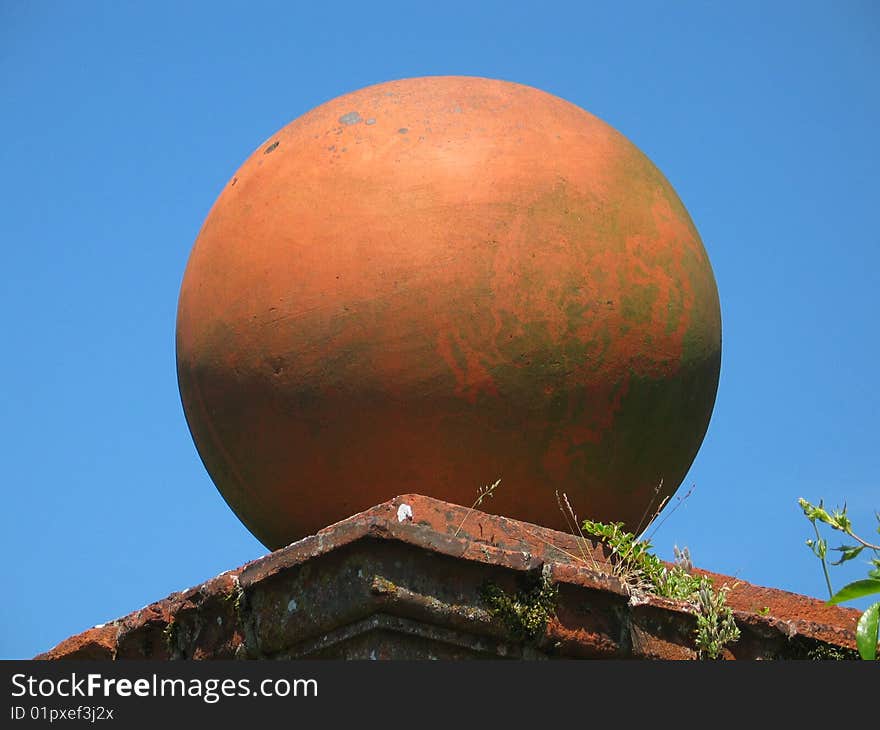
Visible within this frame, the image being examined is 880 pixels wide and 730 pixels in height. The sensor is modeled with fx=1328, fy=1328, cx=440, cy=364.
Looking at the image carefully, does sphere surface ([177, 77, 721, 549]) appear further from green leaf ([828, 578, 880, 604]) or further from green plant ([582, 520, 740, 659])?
green leaf ([828, 578, 880, 604])

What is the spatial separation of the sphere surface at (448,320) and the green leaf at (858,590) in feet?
4.49

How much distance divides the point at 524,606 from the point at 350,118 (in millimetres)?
2496

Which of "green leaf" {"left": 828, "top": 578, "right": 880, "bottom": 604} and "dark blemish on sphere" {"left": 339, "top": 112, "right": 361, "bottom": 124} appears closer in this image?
A: "green leaf" {"left": 828, "top": 578, "right": 880, "bottom": 604}

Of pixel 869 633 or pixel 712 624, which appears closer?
pixel 869 633

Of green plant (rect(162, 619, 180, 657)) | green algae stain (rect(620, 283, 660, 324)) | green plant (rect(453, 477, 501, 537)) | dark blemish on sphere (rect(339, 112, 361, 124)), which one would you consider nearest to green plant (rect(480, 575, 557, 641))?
green plant (rect(453, 477, 501, 537))

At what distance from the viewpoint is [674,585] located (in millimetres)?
5586

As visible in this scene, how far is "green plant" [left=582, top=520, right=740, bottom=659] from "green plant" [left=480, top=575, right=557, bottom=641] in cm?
43

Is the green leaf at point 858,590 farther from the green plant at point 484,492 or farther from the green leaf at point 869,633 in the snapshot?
the green plant at point 484,492

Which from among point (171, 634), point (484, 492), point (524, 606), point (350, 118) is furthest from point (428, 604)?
point (350, 118)

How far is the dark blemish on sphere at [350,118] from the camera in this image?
622cm

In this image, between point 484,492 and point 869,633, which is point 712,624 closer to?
point 869,633

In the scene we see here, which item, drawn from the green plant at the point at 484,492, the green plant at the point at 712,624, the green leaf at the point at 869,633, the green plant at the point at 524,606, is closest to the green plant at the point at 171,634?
the green plant at the point at 484,492

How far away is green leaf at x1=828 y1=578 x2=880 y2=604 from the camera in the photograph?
15.8 ft

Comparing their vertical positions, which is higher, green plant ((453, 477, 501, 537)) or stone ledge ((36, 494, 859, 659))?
green plant ((453, 477, 501, 537))
